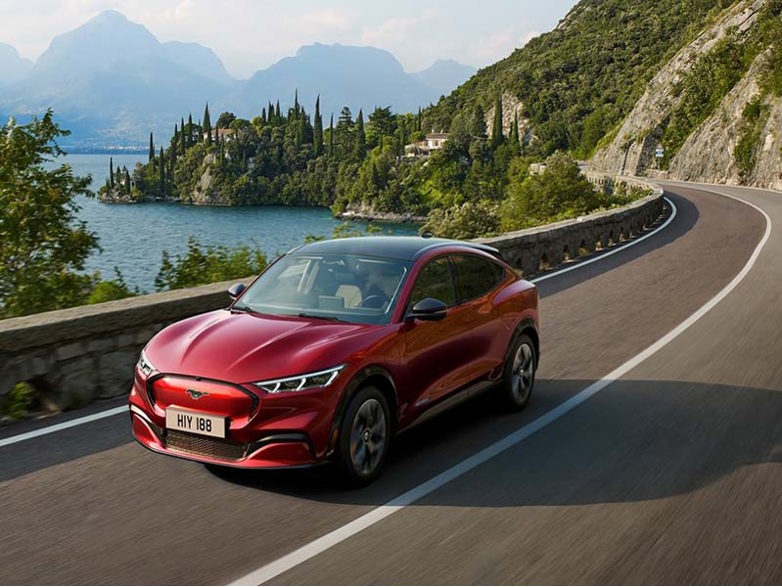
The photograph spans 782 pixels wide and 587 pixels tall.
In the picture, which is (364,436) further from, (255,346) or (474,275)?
(474,275)

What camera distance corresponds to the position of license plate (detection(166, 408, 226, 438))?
546cm

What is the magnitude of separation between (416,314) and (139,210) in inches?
6481

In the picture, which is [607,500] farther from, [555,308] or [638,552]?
[555,308]

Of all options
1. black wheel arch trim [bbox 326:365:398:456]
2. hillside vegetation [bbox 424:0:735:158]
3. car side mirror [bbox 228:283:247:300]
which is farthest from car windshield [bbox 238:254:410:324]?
hillside vegetation [bbox 424:0:735:158]

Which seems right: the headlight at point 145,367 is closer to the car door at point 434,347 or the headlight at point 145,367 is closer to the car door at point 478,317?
the car door at point 434,347

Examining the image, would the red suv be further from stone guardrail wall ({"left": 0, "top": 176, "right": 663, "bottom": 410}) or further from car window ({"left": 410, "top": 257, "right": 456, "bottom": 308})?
stone guardrail wall ({"left": 0, "top": 176, "right": 663, "bottom": 410})

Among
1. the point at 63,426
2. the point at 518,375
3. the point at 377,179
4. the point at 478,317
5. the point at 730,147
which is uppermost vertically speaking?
the point at 730,147

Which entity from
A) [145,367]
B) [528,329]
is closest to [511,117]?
[528,329]

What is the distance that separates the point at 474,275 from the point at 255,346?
2472 mm

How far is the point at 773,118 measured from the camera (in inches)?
2697

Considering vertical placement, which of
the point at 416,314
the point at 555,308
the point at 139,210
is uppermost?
the point at 416,314

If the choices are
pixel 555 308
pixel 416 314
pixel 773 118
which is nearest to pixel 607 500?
pixel 416 314

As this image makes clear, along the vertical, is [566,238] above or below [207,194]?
above

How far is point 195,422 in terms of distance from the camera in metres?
5.52
